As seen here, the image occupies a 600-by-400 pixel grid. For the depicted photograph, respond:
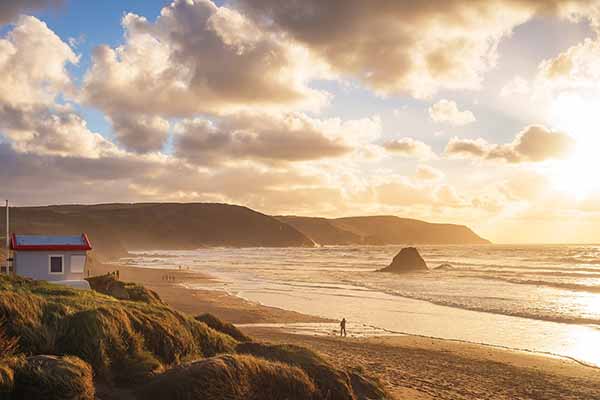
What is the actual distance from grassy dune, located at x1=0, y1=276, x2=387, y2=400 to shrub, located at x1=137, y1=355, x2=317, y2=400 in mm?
15

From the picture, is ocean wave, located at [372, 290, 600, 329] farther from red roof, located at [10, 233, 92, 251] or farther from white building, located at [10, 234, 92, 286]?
red roof, located at [10, 233, 92, 251]

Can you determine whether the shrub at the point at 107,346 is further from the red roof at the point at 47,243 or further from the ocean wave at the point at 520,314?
the ocean wave at the point at 520,314

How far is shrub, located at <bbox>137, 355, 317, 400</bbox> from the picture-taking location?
7.94 metres

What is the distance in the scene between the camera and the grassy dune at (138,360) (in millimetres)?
7458

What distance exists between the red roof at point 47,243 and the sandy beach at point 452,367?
7569mm

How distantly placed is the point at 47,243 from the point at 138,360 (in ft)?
45.9

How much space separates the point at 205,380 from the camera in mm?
7988

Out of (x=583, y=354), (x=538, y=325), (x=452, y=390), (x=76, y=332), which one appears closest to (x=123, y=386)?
(x=76, y=332)

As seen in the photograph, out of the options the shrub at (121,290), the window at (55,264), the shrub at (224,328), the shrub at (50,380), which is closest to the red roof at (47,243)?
the window at (55,264)

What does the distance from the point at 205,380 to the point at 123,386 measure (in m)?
1.64

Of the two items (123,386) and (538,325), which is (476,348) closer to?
(538,325)

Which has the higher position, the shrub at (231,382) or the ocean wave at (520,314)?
the shrub at (231,382)

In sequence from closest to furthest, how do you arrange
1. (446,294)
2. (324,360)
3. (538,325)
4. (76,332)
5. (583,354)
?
1. (76,332)
2. (324,360)
3. (583,354)
4. (538,325)
5. (446,294)

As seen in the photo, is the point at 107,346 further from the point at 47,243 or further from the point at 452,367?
the point at 47,243
